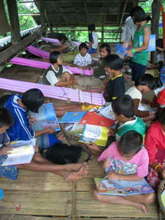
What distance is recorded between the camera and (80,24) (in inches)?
313

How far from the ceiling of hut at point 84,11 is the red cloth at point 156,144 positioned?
5377 mm

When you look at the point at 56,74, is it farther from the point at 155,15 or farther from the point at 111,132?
the point at 155,15

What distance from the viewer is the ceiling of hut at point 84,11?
657 centimetres

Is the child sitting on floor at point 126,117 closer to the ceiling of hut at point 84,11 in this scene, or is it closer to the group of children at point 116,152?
the group of children at point 116,152

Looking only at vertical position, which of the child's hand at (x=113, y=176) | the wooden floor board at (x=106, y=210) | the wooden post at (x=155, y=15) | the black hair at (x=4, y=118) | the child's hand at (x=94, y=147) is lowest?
the wooden floor board at (x=106, y=210)

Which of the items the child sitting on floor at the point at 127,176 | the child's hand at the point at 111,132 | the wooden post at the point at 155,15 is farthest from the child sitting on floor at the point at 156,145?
the wooden post at the point at 155,15

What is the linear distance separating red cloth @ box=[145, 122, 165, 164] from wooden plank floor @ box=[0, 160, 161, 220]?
1.16 feet

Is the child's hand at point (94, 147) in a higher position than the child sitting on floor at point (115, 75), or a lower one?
lower

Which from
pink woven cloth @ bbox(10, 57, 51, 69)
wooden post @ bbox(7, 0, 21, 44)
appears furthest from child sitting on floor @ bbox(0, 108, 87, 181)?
wooden post @ bbox(7, 0, 21, 44)

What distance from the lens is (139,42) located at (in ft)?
9.05

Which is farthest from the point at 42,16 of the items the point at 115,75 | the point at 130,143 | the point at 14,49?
the point at 130,143

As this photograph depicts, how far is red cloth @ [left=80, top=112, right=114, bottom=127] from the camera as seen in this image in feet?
7.12

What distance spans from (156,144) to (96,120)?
63cm

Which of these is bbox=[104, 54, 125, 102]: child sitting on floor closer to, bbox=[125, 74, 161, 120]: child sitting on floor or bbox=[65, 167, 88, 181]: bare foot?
bbox=[125, 74, 161, 120]: child sitting on floor
